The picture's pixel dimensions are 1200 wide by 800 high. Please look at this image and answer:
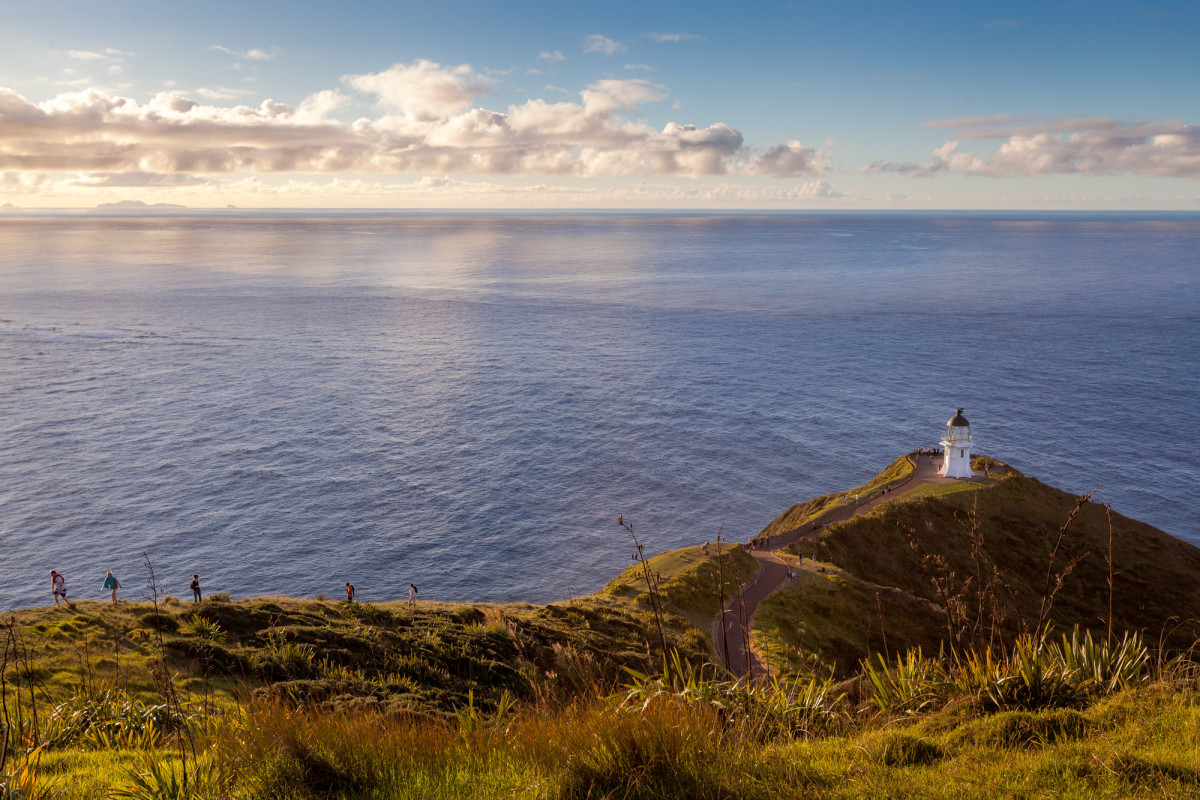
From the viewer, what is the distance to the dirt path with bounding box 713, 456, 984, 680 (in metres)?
26.5

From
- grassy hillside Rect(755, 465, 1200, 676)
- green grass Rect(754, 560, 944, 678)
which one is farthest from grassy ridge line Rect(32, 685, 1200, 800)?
grassy hillside Rect(755, 465, 1200, 676)

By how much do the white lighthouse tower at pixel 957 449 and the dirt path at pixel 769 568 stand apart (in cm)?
88

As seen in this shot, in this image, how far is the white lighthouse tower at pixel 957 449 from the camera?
49.8m

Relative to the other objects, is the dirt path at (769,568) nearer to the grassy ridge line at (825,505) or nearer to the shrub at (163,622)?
the grassy ridge line at (825,505)

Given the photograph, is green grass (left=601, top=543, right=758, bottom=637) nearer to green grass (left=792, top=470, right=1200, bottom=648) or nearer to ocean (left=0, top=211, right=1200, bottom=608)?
green grass (left=792, top=470, right=1200, bottom=648)

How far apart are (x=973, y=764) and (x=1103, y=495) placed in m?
61.7

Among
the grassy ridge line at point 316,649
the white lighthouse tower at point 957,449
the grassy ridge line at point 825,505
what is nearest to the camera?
the grassy ridge line at point 316,649

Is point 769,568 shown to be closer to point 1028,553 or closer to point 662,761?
point 1028,553

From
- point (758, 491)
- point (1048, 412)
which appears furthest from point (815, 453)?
point (1048, 412)

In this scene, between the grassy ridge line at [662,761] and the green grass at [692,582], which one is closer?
the grassy ridge line at [662,761]

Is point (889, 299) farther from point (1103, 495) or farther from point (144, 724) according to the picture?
point (144, 724)

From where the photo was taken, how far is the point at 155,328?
114 meters

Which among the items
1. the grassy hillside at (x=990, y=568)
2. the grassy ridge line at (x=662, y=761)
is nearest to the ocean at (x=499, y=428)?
the grassy hillside at (x=990, y=568)

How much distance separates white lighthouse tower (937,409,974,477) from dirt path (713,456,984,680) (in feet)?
2.90
